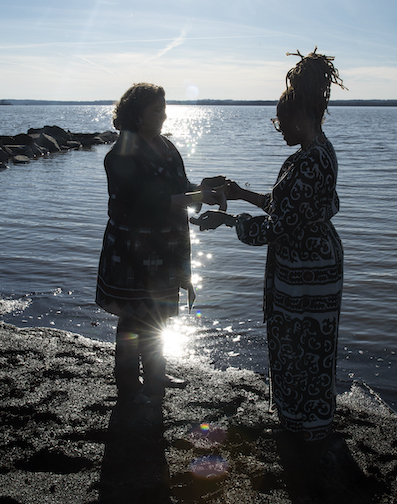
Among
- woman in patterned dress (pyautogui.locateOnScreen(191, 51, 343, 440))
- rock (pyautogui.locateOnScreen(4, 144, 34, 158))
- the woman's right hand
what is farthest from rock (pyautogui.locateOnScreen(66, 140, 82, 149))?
woman in patterned dress (pyautogui.locateOnScreen(191, 51, 343, 440))

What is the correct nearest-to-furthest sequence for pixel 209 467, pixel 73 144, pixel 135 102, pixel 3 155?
1. pixel 209 467
2. pixel 135 102
3. pixel 3 155
4. pixel 73 144

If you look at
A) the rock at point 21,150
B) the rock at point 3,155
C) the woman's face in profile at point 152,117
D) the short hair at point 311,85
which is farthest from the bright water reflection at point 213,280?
the rock at point 21,150

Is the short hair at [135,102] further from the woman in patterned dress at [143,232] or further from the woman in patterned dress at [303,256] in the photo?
the woman in patterned dress at [303,256]

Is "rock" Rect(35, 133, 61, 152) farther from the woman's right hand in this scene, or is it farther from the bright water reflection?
the woman's right hand

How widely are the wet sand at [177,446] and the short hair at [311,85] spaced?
6.34ft

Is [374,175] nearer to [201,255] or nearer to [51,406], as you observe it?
[201,255]

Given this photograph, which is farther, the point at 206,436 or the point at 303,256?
the point at 206,436

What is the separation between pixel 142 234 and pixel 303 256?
3.44ft

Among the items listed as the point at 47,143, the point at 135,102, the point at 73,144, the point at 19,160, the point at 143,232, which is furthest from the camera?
the point at 73,144

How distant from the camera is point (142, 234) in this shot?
3.08 meters

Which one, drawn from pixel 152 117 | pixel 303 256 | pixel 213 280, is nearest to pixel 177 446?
pixel 303 256

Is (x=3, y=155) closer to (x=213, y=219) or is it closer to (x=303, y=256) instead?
(x=213, y=219)

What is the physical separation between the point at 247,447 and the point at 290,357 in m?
0.62

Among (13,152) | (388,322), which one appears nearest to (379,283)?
(388,322)
